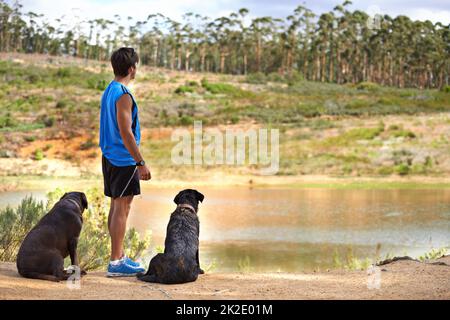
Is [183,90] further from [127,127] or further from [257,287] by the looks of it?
[257,287]

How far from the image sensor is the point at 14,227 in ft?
22.8

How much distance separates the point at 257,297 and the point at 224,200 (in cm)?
1416

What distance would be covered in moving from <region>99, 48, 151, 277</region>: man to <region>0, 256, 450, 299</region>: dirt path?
482mm

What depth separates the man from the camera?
17.1 ft

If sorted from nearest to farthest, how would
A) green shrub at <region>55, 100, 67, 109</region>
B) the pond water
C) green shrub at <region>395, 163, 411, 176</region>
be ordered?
the pond water
green shrub at <region>395, 163, 411, 176</region>
green shrub at <region>55, 100, 67, 109</region>

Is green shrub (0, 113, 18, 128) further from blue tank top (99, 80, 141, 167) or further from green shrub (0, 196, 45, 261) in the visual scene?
blue tank top (99, 80, 141, 167)

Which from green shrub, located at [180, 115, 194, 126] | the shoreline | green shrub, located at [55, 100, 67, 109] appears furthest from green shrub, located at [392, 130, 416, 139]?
green shrub, located at [55, 100, 67, 109]

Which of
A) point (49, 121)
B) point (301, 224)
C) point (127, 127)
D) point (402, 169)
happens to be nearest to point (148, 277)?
point (127, 127)

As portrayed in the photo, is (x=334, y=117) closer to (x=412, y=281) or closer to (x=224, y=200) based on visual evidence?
(x=224, y=200)

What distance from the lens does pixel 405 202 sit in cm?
1809

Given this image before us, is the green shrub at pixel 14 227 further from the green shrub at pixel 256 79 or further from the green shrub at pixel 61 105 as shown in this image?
the green shrub at pixel 256 79

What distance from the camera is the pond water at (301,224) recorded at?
10477 millimetres

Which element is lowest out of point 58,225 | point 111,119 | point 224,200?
point 224,200
